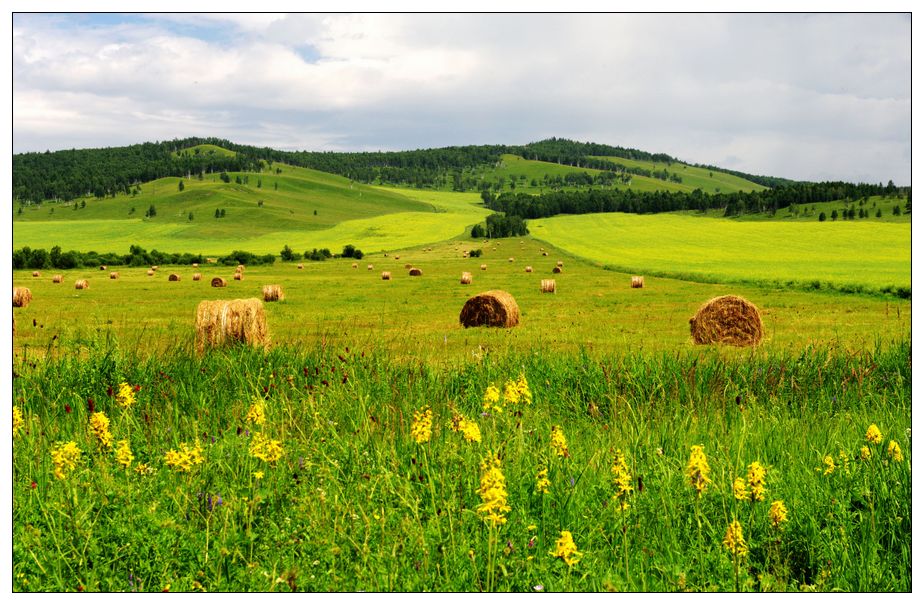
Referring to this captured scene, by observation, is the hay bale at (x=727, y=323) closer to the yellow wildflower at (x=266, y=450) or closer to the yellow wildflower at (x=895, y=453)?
the yellow wildflower at (x=895, y=453)

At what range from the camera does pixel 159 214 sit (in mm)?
169875

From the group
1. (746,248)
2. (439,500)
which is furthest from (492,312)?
(746,248)

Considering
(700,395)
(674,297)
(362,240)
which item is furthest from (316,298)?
(362,240)

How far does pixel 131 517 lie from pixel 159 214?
179m

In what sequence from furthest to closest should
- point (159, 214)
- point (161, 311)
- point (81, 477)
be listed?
1. point (159, 214)
2. point (161, 311)
3. point (81, 477)

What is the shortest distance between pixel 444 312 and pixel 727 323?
11.1 meters

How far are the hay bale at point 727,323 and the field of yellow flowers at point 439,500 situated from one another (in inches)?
574

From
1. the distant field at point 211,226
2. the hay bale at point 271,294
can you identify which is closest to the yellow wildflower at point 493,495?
the hay bale at point 271,294

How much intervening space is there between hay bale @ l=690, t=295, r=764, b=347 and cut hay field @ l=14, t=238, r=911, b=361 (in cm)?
75

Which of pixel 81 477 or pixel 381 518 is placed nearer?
pixel 381 518

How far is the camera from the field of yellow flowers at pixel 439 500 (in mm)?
4227

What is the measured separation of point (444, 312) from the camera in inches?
1156

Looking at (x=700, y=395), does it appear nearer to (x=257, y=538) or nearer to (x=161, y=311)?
(x=257, y=538)

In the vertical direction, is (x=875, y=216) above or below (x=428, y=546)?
above
